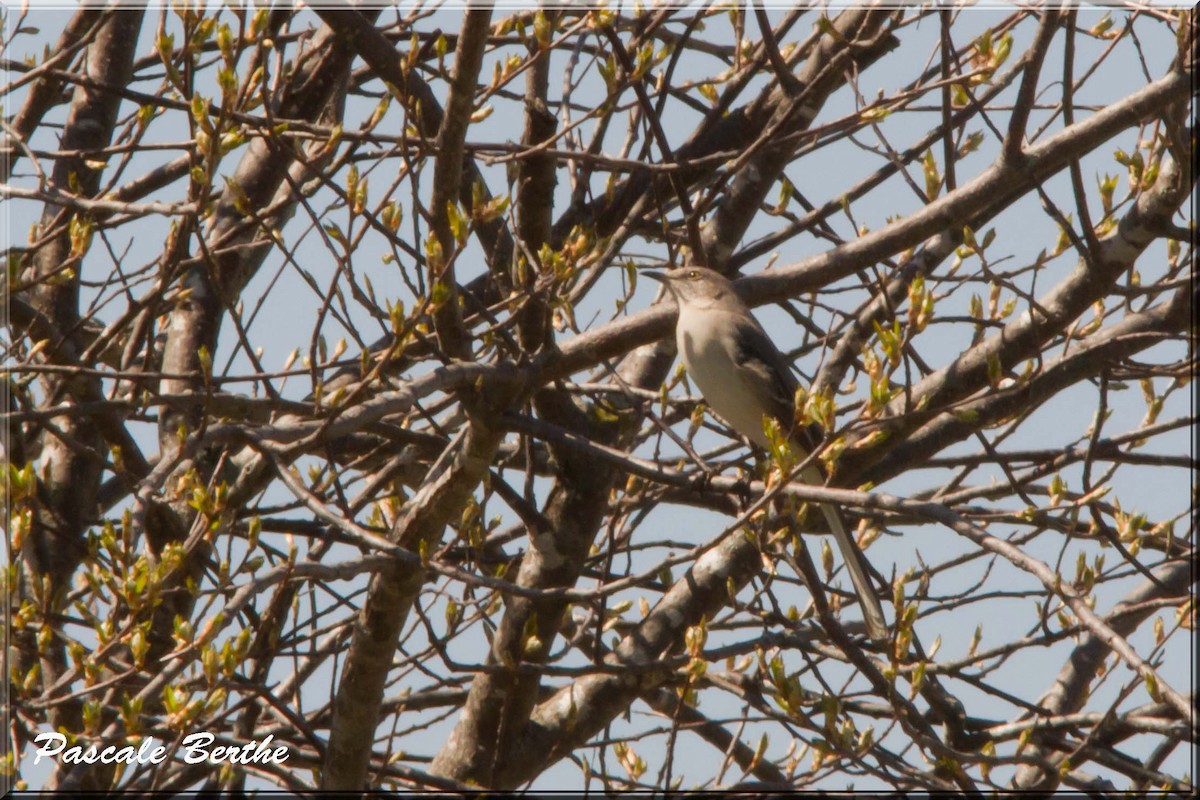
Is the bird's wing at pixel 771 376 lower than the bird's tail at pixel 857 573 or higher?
higher

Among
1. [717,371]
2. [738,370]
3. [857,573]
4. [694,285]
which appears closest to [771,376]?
[738,370]

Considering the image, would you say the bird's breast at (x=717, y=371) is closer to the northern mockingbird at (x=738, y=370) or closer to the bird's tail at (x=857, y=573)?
the northern mockingbird at (x=738, y=370)

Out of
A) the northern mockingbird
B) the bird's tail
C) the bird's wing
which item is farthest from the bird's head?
the bird's tail

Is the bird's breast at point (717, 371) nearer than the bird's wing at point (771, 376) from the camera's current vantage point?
Yes

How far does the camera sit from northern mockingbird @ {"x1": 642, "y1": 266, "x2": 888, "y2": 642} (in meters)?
4.99

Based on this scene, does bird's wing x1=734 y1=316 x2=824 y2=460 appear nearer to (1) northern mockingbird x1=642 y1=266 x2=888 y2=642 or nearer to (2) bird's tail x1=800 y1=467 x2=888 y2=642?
(1) northern mockingbird x1=642 y1=266 x2=888 y2=642

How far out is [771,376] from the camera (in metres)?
6.15

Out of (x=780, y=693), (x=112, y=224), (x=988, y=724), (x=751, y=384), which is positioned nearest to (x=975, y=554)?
(x=988, y=724)

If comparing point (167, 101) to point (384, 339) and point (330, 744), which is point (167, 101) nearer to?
point (384, 339)

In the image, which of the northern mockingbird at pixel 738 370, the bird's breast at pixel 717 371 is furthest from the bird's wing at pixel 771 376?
the bird's breast at pixel 717 371

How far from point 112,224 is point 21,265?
1.18 meters

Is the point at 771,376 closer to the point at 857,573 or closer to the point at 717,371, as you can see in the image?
the point at 717,371

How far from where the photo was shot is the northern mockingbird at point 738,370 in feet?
16.4

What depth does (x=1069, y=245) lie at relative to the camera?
16.3 feet
